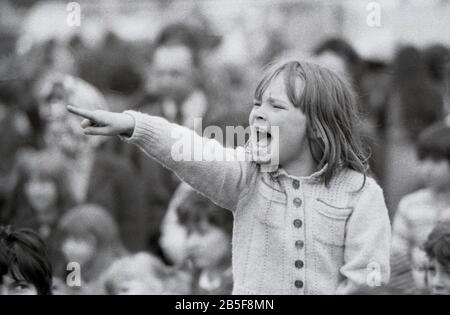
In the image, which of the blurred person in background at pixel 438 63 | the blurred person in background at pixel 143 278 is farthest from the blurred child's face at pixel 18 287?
the blurred person in background at pixel 438 63

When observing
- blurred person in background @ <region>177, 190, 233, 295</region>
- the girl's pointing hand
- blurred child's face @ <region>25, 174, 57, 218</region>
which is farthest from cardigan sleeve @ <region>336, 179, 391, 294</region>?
blurred child's face @ <region>25, 174, 57, 218</region>

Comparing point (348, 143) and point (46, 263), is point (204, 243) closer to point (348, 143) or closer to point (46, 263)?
point (46, 263)

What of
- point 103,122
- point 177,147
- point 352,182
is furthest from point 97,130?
point 352,182

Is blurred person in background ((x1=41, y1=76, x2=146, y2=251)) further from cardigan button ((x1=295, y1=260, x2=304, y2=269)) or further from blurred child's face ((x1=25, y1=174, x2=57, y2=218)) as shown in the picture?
cardigan button ((x1=295, y1=260, x2=304, y2=269))

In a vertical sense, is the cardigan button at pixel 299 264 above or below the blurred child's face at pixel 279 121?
below

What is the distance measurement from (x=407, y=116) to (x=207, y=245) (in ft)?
3.28

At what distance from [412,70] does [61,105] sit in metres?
1.58

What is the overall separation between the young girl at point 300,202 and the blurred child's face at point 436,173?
41.4 inches

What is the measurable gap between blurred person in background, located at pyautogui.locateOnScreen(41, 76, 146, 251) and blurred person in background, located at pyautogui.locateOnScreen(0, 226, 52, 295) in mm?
857

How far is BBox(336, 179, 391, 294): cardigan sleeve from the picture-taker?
2064 mm

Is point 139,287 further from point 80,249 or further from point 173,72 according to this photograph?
point 173,72

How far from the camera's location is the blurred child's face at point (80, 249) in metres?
3.26

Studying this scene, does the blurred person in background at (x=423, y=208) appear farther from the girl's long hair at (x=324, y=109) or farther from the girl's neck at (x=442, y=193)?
the girl's long hair at (x=324, y=109)

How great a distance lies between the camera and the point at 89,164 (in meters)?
3.53
